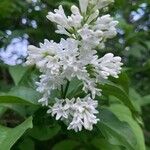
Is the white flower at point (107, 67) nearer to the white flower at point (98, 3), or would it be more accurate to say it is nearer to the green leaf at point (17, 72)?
the white flower at point (98, 3)

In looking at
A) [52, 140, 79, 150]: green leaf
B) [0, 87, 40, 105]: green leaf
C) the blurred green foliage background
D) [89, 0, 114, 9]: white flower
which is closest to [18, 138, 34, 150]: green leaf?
the blurred green foliage background

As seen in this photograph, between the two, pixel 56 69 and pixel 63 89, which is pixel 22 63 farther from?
pixel 56 69

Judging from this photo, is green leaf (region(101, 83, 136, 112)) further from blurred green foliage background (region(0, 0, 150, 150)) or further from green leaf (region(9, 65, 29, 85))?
green leaf (region(9, 65, 29, 85))

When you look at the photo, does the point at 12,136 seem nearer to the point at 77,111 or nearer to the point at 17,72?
the point at 77,111

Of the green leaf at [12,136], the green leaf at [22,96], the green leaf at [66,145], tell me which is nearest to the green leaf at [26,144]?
the green leaf at [66,145]

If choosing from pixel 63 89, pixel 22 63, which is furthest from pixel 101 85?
pixel 22 63
